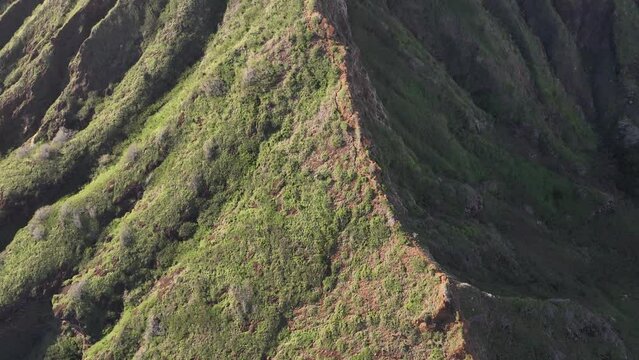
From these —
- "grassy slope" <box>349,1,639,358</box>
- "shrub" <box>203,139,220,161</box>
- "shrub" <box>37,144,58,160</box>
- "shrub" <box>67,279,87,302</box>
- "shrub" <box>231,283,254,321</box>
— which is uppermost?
"shrub" <box>37,144,58,160</box>

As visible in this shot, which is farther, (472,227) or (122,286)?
(472,227)

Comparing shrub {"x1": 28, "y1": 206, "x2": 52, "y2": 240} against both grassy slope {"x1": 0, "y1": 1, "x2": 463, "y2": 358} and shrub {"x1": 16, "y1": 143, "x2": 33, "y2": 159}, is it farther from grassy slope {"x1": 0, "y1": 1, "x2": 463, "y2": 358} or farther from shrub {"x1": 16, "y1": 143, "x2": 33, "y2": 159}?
shrub {"x1": 16, "y1": 143, "x2": 33, "y2": 159}

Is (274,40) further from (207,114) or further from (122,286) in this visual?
(122,286)

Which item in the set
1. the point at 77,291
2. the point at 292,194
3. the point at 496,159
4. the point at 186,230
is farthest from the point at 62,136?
the point at 496,159

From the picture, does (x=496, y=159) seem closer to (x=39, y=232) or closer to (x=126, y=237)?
(x=126, y=237)

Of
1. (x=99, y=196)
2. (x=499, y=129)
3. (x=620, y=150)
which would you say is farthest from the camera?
(x=620, y=150)

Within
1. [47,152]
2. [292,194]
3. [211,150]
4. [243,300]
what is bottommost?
[243,300]

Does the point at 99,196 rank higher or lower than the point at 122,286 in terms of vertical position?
higher

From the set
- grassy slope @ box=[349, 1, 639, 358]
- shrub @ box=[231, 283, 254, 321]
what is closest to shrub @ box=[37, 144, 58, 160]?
shrub @ box=[231, 283, 254, 321]

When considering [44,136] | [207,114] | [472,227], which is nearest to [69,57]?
[44,136]
